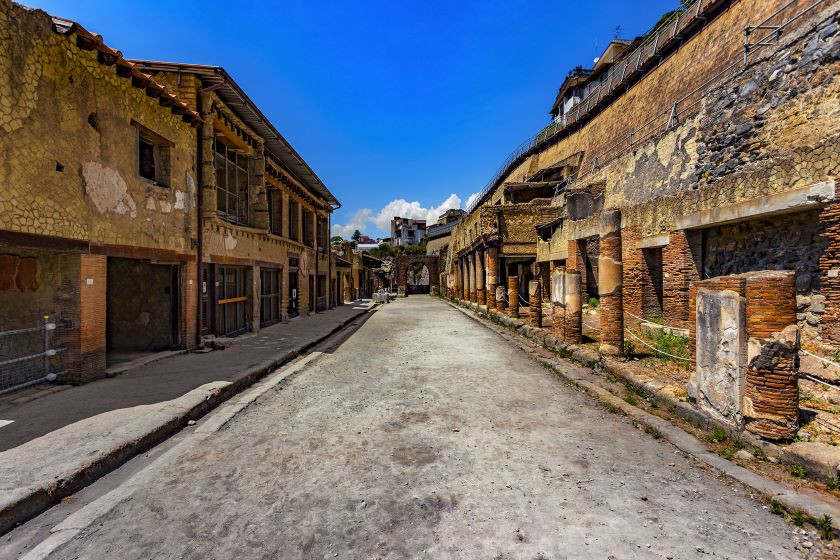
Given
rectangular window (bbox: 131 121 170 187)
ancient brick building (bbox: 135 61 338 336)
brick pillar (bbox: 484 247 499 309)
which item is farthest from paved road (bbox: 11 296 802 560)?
brick pillar (bbox: 484 247 499 309)

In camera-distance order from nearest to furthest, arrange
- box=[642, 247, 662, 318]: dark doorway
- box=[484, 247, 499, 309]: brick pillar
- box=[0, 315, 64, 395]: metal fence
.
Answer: box=[0, 315, 64, 395]: metal fence
box=[642, 247, 662, 318]: dark doorway
box=[484, 247, 499, 309]: brick pillar

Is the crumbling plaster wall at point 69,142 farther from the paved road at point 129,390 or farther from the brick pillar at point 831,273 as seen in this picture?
the brick pillar at point 831,273

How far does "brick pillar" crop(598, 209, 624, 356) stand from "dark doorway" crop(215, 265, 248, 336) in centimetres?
920

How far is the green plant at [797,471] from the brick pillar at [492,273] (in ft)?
46.2

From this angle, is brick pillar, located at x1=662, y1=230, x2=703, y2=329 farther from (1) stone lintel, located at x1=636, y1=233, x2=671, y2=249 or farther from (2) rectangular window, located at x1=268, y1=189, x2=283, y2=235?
(2) rectangular window, located at x1=268, y1=189, x2=283, y2=235

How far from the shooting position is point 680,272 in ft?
29.3

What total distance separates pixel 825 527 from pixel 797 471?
80 cm

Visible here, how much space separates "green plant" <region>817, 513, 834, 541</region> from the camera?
240 centimetres

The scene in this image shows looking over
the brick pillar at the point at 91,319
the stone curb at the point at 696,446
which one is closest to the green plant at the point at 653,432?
the stone curb at the point at 696,446

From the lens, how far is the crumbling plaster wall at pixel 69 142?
15.5ft

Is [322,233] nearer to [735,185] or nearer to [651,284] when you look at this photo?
[651,284]

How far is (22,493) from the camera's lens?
272 cm

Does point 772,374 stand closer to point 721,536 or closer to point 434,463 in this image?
→ point 721,536

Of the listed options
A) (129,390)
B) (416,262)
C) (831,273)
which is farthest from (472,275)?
(416,262)
